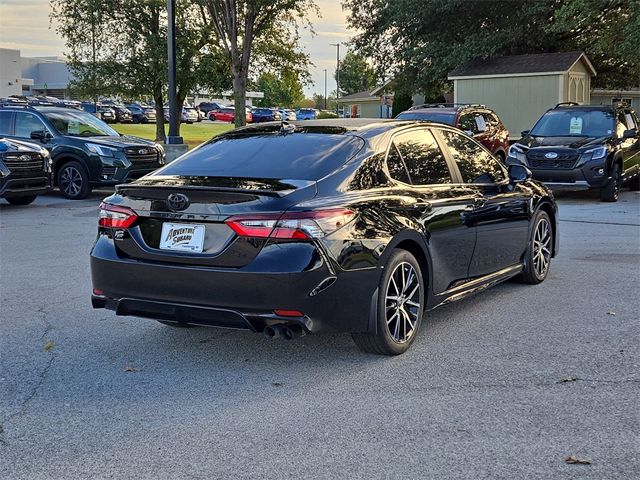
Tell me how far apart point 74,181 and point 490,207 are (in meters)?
11.3

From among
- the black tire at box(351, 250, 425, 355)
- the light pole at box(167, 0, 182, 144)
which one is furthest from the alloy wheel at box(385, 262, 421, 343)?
the light pole at box(167, 0, 182, 144)

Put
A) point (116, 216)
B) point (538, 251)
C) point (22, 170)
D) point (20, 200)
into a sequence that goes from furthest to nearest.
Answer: point (20, 200)
point (22, 170)
point (538, 251)
point (116, 216)

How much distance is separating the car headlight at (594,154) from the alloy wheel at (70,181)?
980 cm

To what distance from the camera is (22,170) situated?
13.7 metres

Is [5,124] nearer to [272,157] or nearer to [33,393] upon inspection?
[272,157]

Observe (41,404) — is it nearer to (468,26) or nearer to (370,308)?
(370,308)

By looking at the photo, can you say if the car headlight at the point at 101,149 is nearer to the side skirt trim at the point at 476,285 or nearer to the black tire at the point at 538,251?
the black tire at the point at 538,251

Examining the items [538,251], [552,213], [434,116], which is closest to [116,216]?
[538,251]

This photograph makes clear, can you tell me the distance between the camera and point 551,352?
540cm

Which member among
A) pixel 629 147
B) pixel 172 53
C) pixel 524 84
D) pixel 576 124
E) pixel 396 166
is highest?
pixel 524 84

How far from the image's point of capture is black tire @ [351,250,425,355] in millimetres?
5105

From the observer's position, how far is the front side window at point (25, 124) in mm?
16469

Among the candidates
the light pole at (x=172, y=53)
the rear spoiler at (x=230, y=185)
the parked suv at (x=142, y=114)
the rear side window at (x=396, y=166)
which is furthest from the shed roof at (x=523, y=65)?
the parked suv at (x=142, y=114)

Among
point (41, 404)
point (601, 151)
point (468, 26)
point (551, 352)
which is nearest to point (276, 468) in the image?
point (41, 404)
